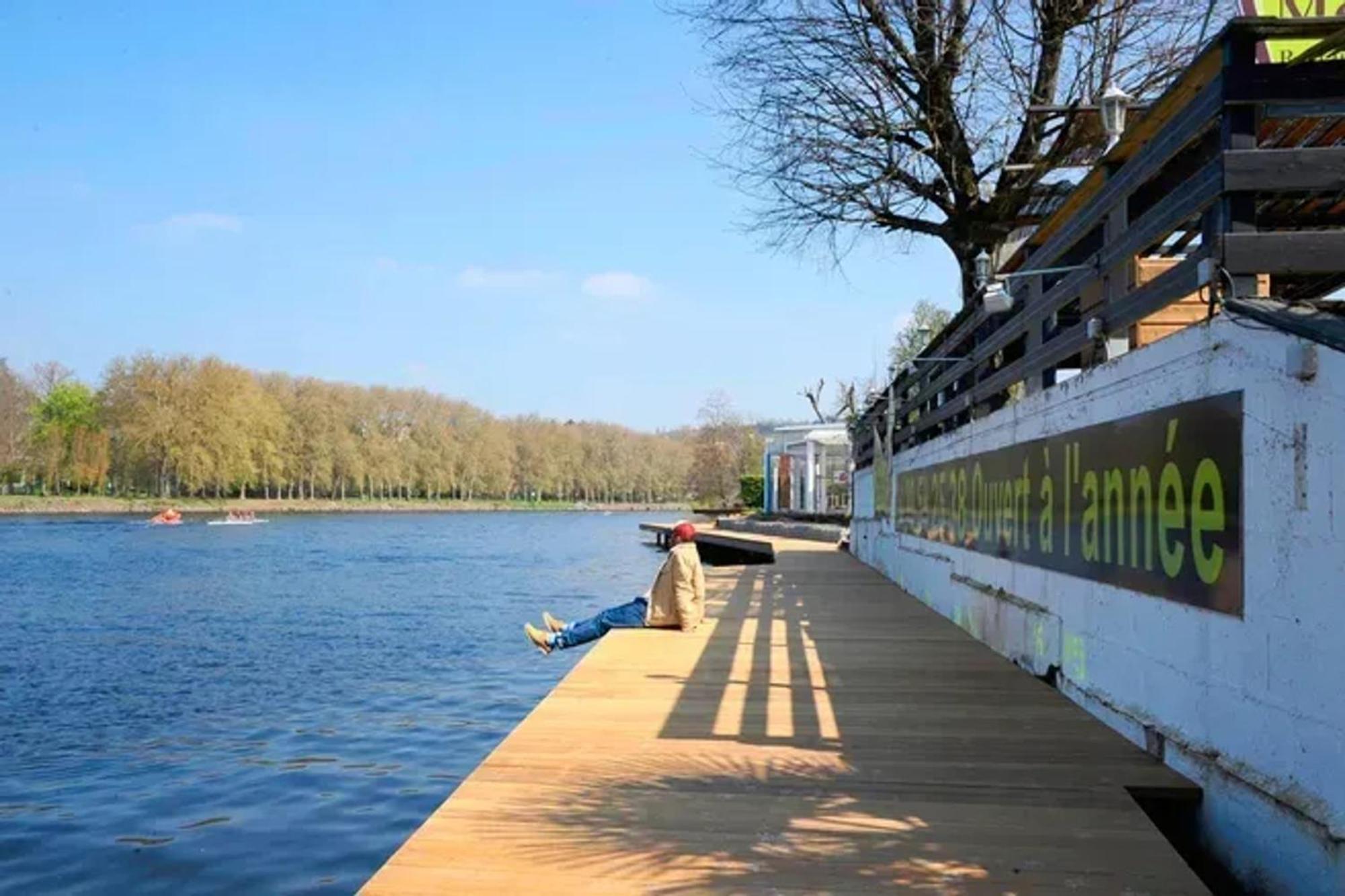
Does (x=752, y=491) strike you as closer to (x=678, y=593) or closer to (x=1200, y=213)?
(x=678, y=593)

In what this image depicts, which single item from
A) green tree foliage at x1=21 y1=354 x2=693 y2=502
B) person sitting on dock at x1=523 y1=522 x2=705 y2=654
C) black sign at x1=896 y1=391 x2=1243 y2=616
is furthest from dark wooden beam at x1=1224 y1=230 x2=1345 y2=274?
green tree foliage at x1=21 y1=354 x2=693 y2=502

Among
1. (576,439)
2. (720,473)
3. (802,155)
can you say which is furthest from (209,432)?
(802,155)

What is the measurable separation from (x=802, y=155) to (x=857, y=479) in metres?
8.32

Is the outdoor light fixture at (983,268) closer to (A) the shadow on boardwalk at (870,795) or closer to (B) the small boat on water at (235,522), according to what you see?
(A) the shadow on boardwalk at (870,795)

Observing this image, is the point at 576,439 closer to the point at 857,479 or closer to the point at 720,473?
the point at 720,473

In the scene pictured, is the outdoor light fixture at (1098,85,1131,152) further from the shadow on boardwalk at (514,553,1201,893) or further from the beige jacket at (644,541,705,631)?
the beige jacket at (644,541,705,631)

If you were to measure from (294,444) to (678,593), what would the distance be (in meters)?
102

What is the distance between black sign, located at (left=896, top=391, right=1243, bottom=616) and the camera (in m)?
4.21

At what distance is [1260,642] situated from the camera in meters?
3.86

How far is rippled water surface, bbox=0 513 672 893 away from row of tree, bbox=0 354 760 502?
56534 mm

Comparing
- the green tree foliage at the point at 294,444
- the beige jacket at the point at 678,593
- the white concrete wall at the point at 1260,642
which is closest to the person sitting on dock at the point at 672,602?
the beige jacket at the point at 678,593

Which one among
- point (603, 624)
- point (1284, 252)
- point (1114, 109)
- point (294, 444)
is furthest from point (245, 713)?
point (294, 444)

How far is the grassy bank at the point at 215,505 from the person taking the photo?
9081cm

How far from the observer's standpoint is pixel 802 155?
52.5 ft
